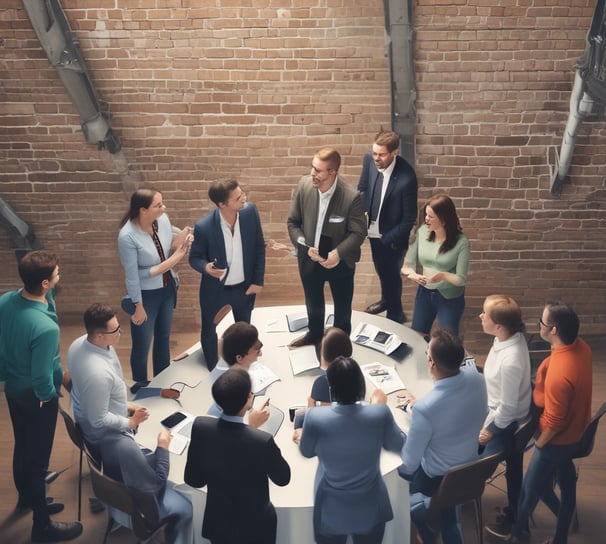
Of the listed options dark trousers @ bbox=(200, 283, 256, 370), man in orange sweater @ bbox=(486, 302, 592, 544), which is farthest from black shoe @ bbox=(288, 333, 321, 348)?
man in orange sweater @ bbox=(486, 302, 592, 544)

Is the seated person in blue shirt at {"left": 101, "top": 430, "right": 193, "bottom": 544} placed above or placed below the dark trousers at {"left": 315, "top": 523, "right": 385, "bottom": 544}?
above

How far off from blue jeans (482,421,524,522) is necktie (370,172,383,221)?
194 cm

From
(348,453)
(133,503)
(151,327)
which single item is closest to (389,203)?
(151,327)

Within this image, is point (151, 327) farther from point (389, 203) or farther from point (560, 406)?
point (560, 406)

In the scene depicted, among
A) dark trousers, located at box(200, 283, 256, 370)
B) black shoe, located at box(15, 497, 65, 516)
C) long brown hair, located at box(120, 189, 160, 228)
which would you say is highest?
long brown hair, located at box(120, 189, 160, 228)

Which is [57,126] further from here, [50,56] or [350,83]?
[350,83]

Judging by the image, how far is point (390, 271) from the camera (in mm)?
5180

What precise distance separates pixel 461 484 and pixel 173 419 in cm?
151

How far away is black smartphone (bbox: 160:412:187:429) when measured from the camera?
3671 mm

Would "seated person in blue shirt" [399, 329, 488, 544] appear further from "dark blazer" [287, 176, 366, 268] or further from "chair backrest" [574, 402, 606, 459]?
"dark blazer" [287, 176, 366, 268]

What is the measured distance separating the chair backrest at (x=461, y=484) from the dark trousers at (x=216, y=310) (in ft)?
5.06

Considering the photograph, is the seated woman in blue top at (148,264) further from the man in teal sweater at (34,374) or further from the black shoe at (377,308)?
the black shoe at (377,308)

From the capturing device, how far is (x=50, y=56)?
5.33 metres

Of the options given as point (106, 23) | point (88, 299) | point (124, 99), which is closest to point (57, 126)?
point (124, 99)
